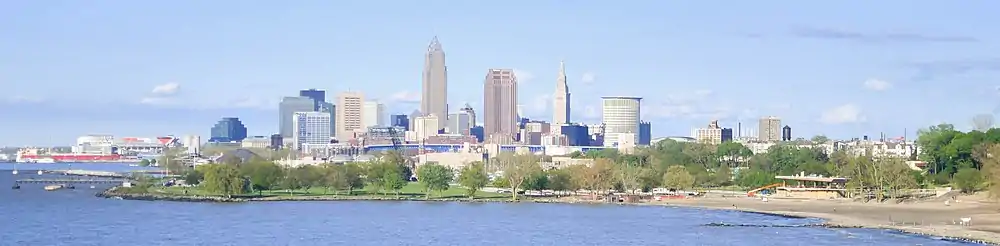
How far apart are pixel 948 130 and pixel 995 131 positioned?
1019cm

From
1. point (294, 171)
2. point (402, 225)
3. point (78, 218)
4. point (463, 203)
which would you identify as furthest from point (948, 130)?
point (78, 218)

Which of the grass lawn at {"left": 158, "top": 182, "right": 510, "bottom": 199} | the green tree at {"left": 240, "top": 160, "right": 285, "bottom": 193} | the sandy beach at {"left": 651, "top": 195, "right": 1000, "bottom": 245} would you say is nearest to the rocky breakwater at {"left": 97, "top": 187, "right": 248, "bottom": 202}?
the grass lawn at {"left": 158, "top": 182, "right": 510, "bottom": 199}

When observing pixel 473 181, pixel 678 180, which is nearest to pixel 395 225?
pixel 473 181

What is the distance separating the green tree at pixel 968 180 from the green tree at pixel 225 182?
42.2m

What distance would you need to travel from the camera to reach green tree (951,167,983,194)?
79875mm

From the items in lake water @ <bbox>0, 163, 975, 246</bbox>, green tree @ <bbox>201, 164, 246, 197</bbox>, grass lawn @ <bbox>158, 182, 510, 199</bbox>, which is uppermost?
green tree @ <bbox>201, 164, 246, 197</bbox>

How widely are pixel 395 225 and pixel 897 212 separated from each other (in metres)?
23.7

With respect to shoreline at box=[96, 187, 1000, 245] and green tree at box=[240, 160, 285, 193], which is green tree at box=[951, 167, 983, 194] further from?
green tree at box=[240, 160, 285, 193]

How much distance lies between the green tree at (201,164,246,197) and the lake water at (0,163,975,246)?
16.2 ft

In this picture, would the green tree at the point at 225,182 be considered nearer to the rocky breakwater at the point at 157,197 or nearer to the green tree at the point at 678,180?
the rocky breakwater at the point at 157,197

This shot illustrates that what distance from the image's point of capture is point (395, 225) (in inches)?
2589

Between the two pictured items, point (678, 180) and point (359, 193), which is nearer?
point (359, 193)

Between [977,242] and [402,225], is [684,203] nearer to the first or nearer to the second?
[402,225]

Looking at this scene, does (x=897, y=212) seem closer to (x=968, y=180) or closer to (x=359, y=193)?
(x=968, y=180)
